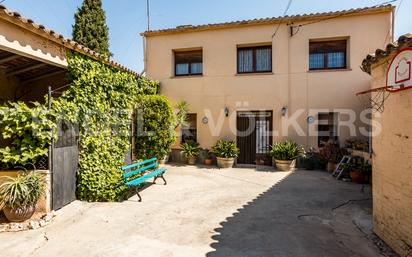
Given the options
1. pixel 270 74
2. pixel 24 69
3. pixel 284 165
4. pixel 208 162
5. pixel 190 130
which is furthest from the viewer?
pixel 190 130

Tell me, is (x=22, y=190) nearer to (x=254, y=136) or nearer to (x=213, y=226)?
(x=213, y=226)

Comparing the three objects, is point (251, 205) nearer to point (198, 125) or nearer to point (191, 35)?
point (198, 125)

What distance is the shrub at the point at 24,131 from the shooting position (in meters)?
4.57

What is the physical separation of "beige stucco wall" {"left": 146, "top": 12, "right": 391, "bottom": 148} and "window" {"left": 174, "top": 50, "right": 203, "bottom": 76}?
0.39 m

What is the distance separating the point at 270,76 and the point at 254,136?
2.88 m

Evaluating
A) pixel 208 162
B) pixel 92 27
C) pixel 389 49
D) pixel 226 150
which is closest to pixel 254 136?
pixel 226 150

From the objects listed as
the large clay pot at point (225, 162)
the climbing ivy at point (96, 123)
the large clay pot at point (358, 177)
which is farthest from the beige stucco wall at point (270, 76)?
the climbing ivy at point (96, 123)

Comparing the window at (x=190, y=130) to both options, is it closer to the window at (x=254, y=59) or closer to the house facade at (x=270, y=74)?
the house facade at (x=270, y=74)

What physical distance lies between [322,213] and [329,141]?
5.94 metres

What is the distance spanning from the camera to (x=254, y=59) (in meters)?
11.8

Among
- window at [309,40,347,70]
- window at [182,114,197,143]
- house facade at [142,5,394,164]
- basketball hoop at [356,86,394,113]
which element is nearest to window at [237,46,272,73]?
house facade at [142,5,394,164]

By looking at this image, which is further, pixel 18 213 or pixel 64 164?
pixel 64 164

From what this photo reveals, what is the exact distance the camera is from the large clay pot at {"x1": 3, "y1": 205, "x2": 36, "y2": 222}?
4492 mm

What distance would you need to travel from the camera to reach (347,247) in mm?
3900
